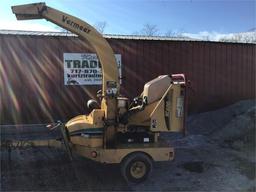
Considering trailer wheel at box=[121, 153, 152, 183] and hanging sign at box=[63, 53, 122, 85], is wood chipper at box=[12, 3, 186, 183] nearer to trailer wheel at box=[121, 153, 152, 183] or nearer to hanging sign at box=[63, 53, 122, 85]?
trailer wheel at box=[121, 153, 152, 183]

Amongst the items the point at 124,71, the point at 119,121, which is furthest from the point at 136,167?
the point at 124,71

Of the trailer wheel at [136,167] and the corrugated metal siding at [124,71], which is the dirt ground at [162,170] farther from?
the corrugated metal siding at [124,71]

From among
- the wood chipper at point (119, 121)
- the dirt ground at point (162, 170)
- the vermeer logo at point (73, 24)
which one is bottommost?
the dirt ground at point (162, 170)

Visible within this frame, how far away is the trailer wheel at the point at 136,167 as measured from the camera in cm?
789

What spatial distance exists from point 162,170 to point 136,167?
1024 millimetres

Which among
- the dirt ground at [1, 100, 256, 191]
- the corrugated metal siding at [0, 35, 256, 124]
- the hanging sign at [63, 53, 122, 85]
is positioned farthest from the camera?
the hanging sign at [63, 53, 122, 85]

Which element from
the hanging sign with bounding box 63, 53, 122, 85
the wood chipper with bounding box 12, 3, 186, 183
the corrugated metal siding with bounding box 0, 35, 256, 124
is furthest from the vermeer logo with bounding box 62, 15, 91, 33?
the hanging sign with bounding box 63, 53, 122, 85

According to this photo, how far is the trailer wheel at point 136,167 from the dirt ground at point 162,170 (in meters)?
0.16

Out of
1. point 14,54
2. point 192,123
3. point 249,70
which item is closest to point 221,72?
point 249,70

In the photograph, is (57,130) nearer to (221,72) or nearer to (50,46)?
(50,46)

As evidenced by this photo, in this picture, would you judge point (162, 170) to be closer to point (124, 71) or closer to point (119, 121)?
point (119, 121)

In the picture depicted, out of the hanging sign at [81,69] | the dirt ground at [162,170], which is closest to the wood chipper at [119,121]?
the dirt ground at [162,170]

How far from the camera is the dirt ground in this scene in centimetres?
777

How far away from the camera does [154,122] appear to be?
8.11 meters
